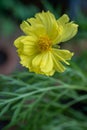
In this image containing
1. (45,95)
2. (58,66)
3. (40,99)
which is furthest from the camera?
(45,95)

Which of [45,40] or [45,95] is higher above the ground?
[45,40]

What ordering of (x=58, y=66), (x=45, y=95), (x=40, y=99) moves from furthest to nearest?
(x=45, y=95) < (x=40, y=99) < (x=58, y=66)

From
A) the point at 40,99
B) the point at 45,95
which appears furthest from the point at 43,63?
the point at 45,95

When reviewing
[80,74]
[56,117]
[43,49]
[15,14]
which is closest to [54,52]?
[43,49]

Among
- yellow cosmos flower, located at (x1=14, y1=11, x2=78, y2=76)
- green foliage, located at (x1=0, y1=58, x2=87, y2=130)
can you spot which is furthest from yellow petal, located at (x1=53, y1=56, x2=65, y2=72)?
green foliage, located at (x1=0, y1=58, x2=87, y2=130)

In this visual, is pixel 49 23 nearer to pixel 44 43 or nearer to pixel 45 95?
pixel 44 43

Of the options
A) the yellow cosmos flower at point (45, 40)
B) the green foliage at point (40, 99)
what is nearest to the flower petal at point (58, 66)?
the yellow cosmos flower at point (45, 40)

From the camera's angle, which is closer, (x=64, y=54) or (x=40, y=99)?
(x=64, y=54)
